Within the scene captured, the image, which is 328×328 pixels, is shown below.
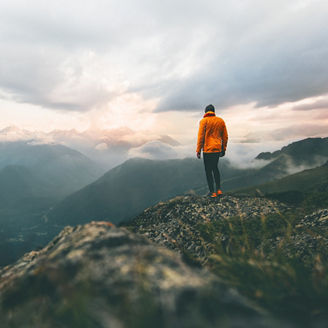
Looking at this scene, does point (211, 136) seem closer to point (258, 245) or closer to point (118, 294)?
point (258, 245)

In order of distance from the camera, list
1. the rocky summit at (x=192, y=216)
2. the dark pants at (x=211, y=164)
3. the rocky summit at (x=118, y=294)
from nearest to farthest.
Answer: the rocky summit at (x=118, y=294) → the rocky summit at (x=192, y=216) → the dark pants at (x=211, y=164)

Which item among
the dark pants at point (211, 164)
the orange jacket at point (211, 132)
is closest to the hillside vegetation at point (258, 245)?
the dark pants at point (211, 164)

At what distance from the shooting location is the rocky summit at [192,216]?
26.7 feet

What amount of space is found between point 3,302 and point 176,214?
7991 mm

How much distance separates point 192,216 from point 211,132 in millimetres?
4518

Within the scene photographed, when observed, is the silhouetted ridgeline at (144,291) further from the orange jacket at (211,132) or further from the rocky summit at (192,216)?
the orange jacket at (211,132)

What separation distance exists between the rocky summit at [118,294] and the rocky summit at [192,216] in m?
4.31

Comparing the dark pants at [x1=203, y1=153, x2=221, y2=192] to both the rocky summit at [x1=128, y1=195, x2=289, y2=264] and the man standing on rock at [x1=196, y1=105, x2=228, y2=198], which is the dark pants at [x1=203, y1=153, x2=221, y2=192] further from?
the rocky summit at [x1=128, y1=195, x2=289, y2=264]

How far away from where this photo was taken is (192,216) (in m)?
10.2

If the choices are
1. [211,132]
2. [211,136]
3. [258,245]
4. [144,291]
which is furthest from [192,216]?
[144,291]

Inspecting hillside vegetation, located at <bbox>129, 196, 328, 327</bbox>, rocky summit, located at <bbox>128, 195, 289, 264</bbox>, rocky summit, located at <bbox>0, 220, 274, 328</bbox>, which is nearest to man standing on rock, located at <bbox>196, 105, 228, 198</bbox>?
rocky summit, located at <bbox>128, 195, 289, 264</bbox>

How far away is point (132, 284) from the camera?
2.97 m

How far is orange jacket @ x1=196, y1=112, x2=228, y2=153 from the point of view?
1148 cm

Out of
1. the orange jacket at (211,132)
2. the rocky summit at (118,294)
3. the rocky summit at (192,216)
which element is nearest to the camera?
the rocky summit at (118,294)
